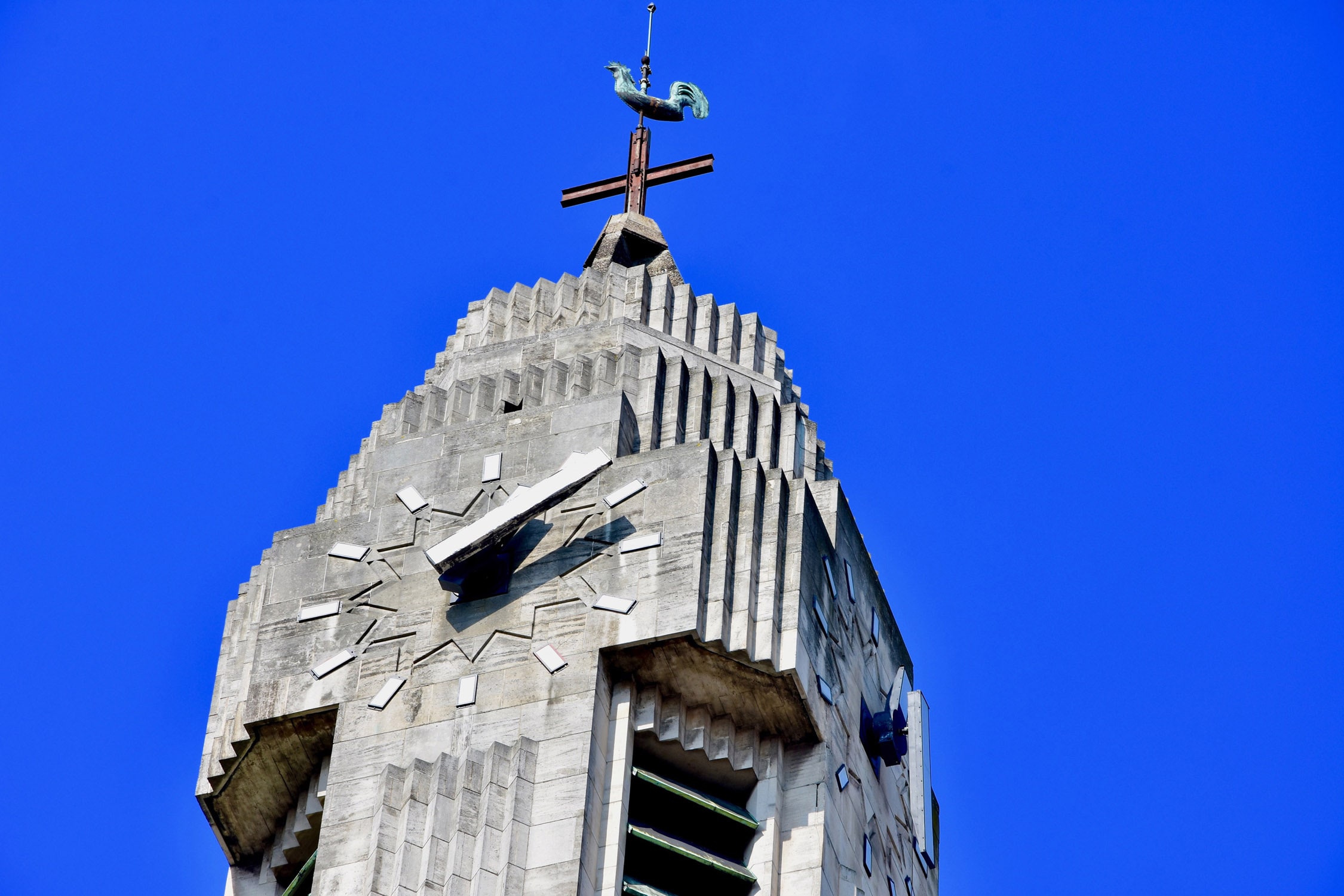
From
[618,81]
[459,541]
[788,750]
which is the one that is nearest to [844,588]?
[788,750]

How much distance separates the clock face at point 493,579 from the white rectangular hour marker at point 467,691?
7 centimetres

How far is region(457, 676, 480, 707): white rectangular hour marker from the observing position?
44375mm

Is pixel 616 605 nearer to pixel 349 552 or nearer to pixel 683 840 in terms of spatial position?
pixel 683 840

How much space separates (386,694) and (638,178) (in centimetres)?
1593

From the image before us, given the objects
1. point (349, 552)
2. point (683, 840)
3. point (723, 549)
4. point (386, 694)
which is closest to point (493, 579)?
point (386, 694)

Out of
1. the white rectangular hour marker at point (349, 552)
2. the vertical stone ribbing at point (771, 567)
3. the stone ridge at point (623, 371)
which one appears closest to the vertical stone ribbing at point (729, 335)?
the stone ridge at point (623, 371)

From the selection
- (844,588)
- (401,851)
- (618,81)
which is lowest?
(401,851)

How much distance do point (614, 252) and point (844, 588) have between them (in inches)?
367

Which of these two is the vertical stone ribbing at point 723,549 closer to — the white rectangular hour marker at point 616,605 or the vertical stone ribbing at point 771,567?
the vertical stone ribbing at point 771,567

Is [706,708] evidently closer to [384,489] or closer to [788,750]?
[788,750]

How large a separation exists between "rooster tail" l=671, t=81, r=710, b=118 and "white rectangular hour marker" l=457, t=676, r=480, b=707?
58.6 ft

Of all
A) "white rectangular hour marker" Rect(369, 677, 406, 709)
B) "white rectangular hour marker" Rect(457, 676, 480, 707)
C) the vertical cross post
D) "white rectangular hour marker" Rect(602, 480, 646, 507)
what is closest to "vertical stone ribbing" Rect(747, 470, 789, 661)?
"white rectangular hour marker" Rect(602, 480, 646, 507)

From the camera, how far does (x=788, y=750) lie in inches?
1805

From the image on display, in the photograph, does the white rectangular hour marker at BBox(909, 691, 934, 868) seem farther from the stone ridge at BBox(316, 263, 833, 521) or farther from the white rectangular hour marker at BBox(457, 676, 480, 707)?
the white rectangular hour marker at BBox(457, 676, 480, 707)
